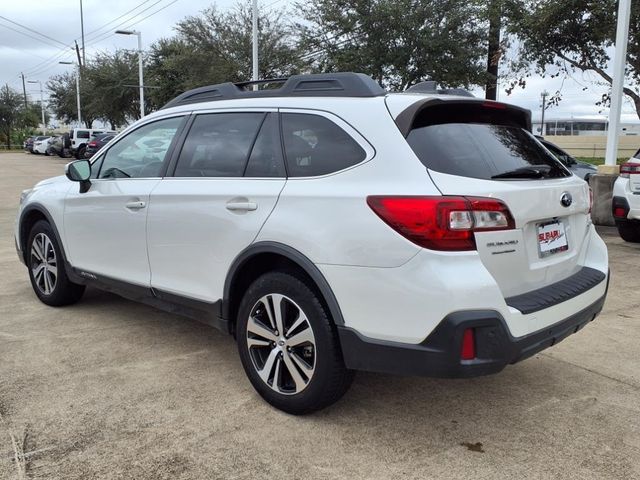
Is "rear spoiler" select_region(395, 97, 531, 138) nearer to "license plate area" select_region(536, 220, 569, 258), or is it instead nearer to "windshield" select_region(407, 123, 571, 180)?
"windshield" select_region(407, 123, 571, 180)

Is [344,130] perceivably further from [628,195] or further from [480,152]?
[628,195]

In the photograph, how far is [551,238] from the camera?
310 centimetres

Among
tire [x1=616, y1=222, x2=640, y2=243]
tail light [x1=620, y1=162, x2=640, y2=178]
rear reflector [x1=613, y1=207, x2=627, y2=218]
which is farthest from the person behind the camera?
tire [x1=616, y1=222, x2=640, y2=243]

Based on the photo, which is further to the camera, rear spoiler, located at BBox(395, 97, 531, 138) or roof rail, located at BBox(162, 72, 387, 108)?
roof rail, located at BBox(162, 72, 387, 108)

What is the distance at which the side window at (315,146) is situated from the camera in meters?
3.04

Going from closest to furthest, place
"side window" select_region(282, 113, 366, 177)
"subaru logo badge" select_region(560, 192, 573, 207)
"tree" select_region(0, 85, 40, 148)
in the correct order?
"side window" select_region(282, 113, 366, 177) < "subaru logo badge" select_region(560, 192, 573, 207) < "tree" select_region(0, 85, 40, 148)

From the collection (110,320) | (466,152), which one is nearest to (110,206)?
(110,320)

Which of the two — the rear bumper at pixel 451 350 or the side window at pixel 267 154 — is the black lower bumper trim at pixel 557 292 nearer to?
the rear bumper at pixel 451 350

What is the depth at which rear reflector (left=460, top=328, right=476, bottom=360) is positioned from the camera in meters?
2.59

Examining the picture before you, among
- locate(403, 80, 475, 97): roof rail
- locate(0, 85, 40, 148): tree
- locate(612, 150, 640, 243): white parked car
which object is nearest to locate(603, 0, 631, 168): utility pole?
locate(612, 150, 640, 243): white parked car

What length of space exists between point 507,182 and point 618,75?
28.1 feet

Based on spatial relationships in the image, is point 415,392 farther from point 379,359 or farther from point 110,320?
point 110,320

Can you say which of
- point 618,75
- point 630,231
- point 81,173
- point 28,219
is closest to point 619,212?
point 630,231

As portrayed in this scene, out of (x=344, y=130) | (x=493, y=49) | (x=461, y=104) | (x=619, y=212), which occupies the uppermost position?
(x=493, y=49)
